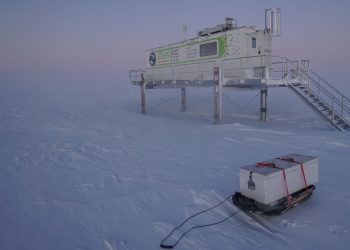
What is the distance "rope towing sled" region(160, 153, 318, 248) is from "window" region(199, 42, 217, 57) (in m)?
10.8

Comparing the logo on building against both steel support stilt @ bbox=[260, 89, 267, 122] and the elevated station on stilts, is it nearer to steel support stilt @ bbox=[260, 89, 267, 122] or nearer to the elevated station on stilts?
the elevated station on stilts

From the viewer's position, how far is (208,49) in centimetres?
1612

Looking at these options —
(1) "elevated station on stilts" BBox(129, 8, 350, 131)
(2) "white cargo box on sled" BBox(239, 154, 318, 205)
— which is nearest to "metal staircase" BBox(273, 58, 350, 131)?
(1) "elevated station on stilts" BBox(129, 8, 350, 131)

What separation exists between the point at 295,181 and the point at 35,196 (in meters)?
4.86

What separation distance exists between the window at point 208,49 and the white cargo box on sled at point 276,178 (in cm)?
1070

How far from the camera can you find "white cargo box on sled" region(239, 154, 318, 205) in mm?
5180

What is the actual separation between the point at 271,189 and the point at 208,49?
12.0m

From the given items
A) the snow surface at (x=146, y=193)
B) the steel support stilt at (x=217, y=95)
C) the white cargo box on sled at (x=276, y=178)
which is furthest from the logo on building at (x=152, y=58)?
the white cargo box on sled at (x=276, y=178)

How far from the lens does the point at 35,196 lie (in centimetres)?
587

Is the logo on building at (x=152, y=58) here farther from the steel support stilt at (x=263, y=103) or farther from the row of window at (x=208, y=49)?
the steel support stilt at (x=263, y=103)

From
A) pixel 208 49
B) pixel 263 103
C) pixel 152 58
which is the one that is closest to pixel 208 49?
pixel 208 49

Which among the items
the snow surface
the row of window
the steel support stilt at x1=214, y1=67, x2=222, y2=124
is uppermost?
the row of window

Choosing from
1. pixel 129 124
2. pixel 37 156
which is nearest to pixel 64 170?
pixel 37 156

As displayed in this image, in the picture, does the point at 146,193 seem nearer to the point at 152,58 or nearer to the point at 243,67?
the point at 243,67
